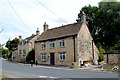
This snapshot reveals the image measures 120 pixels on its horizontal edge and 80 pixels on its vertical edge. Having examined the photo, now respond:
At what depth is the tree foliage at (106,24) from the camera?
138 ft

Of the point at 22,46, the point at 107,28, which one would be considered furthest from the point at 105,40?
the point at 22,46

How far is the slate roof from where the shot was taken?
3218 centimetres

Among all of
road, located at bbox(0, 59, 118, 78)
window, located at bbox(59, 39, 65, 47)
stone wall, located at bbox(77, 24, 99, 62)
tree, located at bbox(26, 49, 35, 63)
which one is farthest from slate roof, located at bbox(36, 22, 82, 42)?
road, located at bbox(0, 59, 118, 78)

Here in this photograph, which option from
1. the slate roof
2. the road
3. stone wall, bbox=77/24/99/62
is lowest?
the road

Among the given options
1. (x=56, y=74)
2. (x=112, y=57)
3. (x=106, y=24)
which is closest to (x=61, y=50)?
(x=112, y=57)

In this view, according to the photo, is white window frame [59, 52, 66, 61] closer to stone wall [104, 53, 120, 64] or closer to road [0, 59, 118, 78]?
stone wall [104, 53, 120, 64]

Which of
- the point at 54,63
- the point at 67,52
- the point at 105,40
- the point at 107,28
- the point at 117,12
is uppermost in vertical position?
the point at 117,12

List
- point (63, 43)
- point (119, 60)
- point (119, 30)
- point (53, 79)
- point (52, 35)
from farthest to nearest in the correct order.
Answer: point (119, 30) → point (52, 35) → point (63, 43) → point (119, 60) → point (53, 79)

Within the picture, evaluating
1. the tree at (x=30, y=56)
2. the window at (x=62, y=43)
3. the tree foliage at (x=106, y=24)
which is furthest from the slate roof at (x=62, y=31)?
the tree foliage at (x=106, y=24)

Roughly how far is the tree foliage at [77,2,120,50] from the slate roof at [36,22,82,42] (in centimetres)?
1271

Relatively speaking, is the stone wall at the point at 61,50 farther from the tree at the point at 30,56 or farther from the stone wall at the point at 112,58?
the stone wall at the point at 112,58

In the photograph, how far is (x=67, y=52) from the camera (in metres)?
31.6

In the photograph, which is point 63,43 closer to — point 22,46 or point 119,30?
point 119,30

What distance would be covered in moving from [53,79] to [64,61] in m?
18.1
